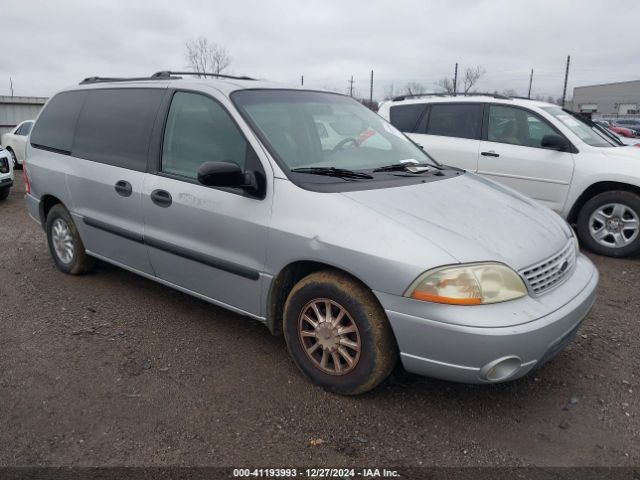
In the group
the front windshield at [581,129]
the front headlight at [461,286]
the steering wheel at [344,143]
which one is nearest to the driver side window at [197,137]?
the steering wheel at [344,143]

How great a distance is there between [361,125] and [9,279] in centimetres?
367

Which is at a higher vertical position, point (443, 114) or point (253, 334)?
point (443, 114)

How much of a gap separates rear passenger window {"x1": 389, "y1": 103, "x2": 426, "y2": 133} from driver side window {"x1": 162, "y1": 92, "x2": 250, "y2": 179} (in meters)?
4.29

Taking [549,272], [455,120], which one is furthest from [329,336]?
[455,120]

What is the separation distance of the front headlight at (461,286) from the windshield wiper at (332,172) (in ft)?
3.04

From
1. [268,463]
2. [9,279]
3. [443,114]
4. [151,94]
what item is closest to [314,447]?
[268,463]

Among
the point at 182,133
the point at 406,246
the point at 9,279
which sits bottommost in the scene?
the point at 9,279

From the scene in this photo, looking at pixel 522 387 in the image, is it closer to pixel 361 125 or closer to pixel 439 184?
pixel 439 184

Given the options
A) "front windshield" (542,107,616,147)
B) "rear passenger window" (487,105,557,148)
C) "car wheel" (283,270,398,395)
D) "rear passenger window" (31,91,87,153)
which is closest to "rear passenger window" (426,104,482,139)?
"rear passenger window" (487,105,557,148)

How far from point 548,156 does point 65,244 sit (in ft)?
17.4

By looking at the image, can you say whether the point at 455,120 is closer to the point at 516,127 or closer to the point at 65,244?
the point at 516,127

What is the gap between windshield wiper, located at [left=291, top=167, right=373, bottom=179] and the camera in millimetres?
3086

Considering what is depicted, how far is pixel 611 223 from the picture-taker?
18.9 ft

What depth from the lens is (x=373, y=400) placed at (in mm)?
2934
